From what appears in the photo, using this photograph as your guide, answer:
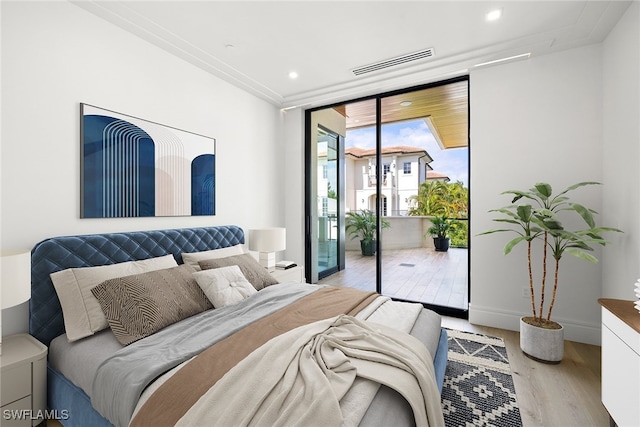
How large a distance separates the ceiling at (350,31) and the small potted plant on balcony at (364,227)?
6.19ft

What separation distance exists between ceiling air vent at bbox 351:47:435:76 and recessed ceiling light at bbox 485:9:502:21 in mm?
564

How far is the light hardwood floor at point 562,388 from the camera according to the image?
1.81 metres

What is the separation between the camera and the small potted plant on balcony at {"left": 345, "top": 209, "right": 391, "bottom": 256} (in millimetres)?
4352

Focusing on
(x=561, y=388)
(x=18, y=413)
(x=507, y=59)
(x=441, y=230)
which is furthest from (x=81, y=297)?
(x=507, y=59)

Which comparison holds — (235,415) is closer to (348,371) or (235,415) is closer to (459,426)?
(348,371)

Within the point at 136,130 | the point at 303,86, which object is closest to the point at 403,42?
the point at 303,86

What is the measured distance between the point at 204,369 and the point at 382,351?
85 cm

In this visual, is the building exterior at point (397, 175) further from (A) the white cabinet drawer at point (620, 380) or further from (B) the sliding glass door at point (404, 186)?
(A) the white cabinet drawer at point (620, 380)

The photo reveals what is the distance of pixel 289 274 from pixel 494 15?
322 centimetres

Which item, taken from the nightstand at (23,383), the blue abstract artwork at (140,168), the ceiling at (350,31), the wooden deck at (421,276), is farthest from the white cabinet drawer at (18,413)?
the wooden deck at (421,276)

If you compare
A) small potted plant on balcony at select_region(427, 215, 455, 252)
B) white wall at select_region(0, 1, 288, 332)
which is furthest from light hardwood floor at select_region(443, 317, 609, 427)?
white wall at select_region(0, 1, 288, 332)

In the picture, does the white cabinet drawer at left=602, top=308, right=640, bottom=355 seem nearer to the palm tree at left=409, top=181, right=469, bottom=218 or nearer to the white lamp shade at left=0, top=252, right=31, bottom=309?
the palm tree at left=409, top=181, right=469, bottom=218

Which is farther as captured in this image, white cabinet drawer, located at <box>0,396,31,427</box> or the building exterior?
the building exterior

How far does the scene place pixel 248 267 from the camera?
274 cm
